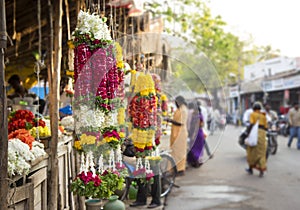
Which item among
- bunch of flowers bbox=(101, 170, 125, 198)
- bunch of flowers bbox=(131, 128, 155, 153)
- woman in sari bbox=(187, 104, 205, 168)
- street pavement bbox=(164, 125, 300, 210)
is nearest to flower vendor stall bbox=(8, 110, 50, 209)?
bunch of flowers bbox=(101, 170, 125, 198)

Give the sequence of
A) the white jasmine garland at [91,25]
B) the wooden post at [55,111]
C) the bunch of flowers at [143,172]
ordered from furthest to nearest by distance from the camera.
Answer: the bunch of flowers at [143,172], the wooden post at [55,111], the white jasmine garland at [91,25]

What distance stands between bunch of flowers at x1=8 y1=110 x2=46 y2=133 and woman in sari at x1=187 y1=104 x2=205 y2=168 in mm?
6561

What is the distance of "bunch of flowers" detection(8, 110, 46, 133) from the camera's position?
5.48 meters

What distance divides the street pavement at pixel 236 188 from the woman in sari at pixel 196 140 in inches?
12.8

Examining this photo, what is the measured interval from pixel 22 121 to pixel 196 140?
23.2ft

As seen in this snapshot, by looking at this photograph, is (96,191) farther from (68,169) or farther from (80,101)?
(68,169)

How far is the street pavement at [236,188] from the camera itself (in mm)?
7270

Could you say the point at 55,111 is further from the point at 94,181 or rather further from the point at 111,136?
the point at 94,181

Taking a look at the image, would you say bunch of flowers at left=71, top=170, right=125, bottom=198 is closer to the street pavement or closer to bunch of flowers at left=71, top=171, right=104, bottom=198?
bunch of flowers at left=71, top=171, right=104, bottom=198

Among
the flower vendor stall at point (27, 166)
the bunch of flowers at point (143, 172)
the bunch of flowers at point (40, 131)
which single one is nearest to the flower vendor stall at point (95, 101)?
the flower vendor stall at point (27, 166)

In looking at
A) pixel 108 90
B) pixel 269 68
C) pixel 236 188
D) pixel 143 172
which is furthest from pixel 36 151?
pixel 269 68

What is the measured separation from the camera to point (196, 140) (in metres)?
11.9

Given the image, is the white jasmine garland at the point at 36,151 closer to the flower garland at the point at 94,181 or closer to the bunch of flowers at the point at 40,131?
the flower garland at the point at 94,181

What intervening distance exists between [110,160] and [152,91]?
2.05 metres
